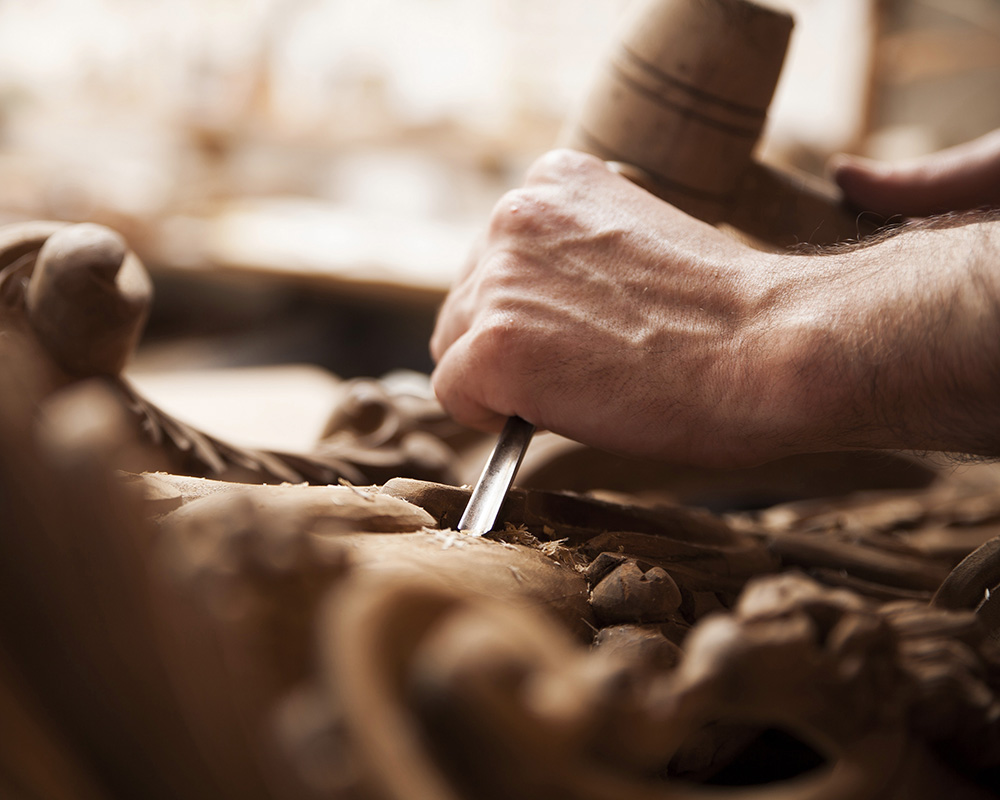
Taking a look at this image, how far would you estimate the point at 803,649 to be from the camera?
32 cm

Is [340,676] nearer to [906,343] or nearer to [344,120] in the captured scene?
[906,343]

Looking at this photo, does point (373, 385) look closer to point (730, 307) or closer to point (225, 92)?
point (730, 307)

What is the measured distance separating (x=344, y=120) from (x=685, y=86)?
239 centimetres

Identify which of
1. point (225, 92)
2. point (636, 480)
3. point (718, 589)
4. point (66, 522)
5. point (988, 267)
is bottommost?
point (225, 92)

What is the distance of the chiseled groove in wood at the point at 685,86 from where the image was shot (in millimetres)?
787

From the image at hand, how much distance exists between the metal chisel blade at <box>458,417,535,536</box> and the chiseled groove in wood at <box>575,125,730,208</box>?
12.6 inches

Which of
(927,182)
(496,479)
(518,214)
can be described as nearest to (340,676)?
(496,479)

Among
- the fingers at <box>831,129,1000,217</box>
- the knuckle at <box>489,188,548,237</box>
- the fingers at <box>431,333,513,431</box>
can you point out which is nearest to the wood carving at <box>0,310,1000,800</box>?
the fingers at <box>431,333,513,431</box>

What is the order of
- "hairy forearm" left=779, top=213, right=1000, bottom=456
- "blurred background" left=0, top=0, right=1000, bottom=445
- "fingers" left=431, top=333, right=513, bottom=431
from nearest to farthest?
1. "hairy forearm" left=779, top=213, right=1000, bottom=456
2. "fingers" left=431, top=333, right=513, bottom=431
3. "blurred background" left=0, top=0, right=1000, bottom=445

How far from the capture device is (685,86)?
0.79 meters

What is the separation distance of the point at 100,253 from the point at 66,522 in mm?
464

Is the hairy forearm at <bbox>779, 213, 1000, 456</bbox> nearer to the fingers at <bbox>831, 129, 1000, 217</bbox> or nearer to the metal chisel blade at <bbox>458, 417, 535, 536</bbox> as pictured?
the metal chisel blade at <bbox>458, 417, 535, 536</bbox>

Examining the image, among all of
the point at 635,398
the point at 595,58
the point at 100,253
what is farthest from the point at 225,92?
the point at 635,398

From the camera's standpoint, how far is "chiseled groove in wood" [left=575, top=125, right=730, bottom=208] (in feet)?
2.72
